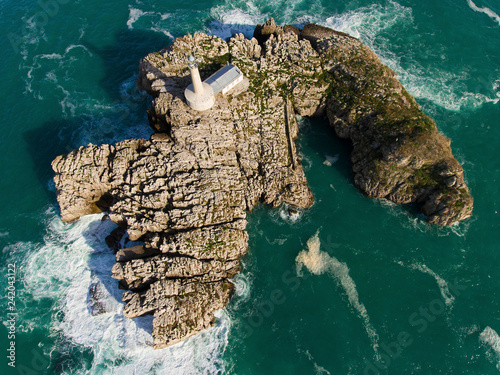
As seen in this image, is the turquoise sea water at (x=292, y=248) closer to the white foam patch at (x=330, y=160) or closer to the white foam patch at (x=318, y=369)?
the white foam patch at (x=318, y=369)

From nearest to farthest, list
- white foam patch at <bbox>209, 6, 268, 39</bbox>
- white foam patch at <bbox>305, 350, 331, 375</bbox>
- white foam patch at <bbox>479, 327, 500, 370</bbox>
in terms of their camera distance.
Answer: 1. white foam patch at <bbox>305, 350, 331, 375</bbox>
2. white foam patch at <bbox>479, 327, 500, 370</bbox>
3. white foam patch at <bbox>209, 6, 268, 39</bbox>

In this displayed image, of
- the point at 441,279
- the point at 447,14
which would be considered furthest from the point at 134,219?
the point at 447,14

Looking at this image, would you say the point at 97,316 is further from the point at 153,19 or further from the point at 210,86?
Answer: the point at 153,19

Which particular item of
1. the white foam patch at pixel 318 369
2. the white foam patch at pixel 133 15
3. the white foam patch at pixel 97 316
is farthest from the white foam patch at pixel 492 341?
the white foam patch at pixel 133 15

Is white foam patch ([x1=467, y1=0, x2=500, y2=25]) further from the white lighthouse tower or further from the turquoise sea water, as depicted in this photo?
the white lighthouse tower

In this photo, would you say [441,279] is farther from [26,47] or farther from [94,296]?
[26,47]

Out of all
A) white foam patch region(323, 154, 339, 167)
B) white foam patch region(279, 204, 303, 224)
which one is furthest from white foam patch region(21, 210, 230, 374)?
white foam patch region(323, 154, 339, 167)

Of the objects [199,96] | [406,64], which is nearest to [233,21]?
[199,96]
